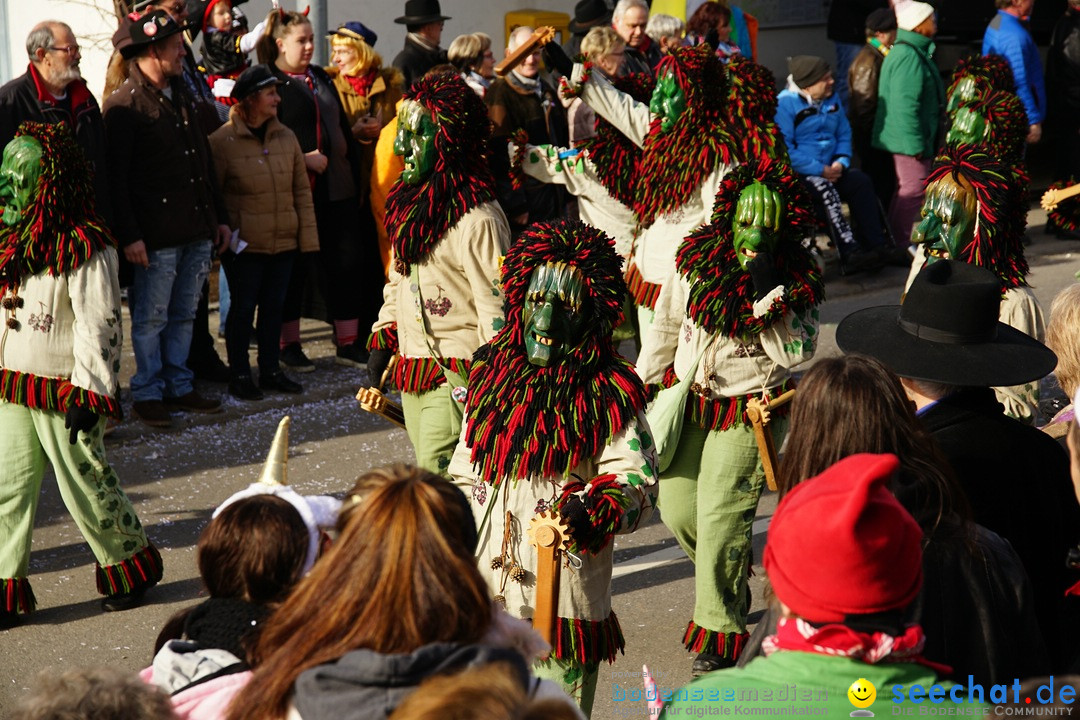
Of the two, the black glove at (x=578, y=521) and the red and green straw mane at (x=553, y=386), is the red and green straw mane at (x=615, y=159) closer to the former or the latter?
the red and green straw mane at (x=553, y=386)

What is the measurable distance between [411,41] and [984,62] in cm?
397

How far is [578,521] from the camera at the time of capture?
3.72 metres

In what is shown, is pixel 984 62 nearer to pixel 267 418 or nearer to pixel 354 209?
pixel 354 209

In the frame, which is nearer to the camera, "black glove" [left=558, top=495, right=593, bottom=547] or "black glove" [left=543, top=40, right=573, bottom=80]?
"black glove" [left=558, top=495, right=593, bottom=547]

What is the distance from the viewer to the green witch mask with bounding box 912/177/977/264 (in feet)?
17.4

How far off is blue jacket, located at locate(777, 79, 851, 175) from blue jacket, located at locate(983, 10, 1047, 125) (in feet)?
7.28

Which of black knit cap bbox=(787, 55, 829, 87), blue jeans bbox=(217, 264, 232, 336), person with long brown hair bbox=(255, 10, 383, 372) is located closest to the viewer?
person with long brown hair bbox=(255, 10, 383, 372)

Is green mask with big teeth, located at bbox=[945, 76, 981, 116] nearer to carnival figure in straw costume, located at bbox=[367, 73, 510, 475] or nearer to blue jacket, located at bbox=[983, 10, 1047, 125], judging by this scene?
carnival figure in straw costume, located at bbox=[367, 73, 510, 475]

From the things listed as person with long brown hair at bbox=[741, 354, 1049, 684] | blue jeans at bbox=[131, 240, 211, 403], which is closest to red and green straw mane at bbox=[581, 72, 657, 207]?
blue jeans at bbox=[131, 240, 211, 403]

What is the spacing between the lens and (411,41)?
9625mm

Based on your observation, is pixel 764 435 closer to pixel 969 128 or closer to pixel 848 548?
pixel 848 548

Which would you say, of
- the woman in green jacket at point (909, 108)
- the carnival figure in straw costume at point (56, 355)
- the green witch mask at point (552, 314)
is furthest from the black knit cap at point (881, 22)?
the green witch mask at point (552, 314)

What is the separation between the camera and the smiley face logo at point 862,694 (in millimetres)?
2328

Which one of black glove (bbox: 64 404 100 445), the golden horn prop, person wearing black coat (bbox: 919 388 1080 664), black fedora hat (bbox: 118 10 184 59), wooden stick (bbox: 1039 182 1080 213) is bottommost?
black glove (bbox: 64 404 100 445)
